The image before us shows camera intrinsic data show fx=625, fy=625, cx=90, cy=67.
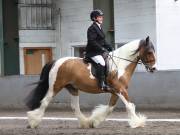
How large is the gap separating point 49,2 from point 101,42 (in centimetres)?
1249

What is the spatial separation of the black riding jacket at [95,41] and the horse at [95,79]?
0.31m

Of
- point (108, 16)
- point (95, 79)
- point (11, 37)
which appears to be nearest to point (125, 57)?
point (95, 79)

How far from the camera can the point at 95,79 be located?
46.0 feet

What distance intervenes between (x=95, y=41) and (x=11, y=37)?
12874 millimetres

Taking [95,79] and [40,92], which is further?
[40,92]

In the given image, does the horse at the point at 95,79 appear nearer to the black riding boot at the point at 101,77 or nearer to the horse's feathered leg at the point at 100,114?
the horse's feathered leg at the point at 100,114

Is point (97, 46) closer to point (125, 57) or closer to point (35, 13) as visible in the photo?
point (125, 57)

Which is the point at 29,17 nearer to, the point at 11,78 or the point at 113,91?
the point at 11,78

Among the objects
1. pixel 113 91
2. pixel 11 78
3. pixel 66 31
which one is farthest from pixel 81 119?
pixel 66 31

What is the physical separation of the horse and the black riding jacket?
31cm

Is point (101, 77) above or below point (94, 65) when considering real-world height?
below

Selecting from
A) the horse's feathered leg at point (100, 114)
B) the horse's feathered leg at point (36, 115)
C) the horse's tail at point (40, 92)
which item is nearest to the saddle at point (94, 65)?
the horse's feathered leg at point (100, 114)

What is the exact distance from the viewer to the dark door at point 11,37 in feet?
85.6

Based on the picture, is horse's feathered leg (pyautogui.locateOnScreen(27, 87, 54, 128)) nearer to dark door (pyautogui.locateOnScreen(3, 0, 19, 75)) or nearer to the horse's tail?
the horse's tail
